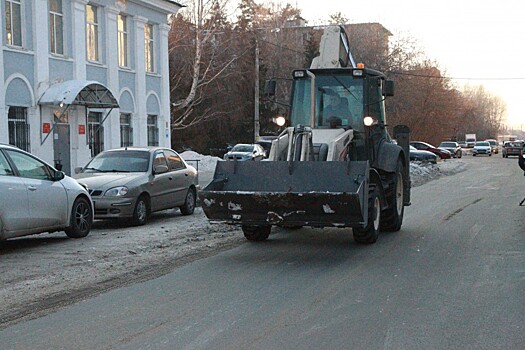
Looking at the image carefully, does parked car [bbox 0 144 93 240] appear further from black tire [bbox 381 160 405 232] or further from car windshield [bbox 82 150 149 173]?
black tire [bbox 381 160 405 232]

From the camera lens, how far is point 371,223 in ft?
35.3

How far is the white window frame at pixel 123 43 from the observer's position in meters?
28.4

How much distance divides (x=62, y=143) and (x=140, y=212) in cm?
1199

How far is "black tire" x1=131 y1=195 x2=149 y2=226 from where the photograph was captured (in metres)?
13.9

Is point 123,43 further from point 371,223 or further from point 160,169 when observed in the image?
point 371,223

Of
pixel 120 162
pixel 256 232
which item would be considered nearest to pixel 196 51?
pixel 120 162

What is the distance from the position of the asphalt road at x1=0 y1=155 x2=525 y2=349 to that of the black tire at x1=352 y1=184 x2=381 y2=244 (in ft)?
0.53

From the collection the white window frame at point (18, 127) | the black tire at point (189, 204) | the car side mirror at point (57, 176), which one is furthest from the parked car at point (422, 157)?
the car side mirror at point (57, 176)

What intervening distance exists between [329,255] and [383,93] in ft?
11.7

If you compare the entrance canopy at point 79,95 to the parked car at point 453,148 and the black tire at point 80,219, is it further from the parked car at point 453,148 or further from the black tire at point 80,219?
the parked car at point 453,148

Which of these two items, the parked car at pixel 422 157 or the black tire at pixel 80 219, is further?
the parked car at pixel 422 157

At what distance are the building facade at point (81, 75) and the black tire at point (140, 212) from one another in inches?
374

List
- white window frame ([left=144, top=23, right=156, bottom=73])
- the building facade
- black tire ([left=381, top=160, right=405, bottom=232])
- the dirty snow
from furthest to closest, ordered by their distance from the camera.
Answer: white window frame ([left=144, top=23, right=156, bottom=73])
the building facade
black tire ([left=381, top=160, right=405, bottom=232])
the dirty snow

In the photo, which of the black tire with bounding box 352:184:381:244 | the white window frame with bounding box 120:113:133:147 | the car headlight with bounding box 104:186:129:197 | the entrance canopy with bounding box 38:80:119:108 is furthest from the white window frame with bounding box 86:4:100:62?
the black tire with bounding box 352:184:381:244
